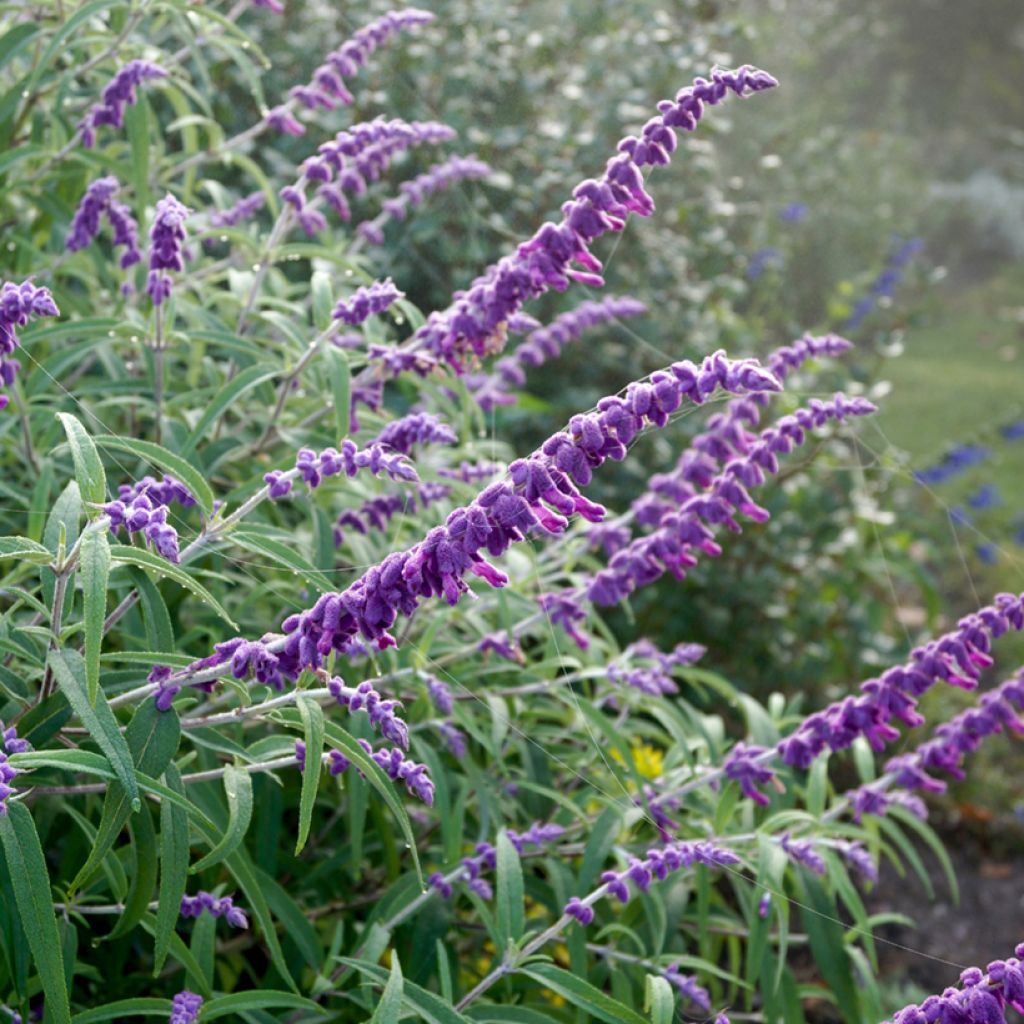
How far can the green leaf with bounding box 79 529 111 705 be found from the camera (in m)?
1.46

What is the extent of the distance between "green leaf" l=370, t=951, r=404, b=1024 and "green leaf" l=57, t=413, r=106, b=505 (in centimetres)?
72

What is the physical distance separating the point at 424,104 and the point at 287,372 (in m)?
3.13

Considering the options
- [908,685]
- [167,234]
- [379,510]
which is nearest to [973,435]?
[908,685]

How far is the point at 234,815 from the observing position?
5.82 ft

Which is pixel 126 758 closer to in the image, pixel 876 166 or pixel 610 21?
pixel 610 21

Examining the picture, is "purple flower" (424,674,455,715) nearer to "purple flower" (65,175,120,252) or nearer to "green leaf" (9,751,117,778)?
"green leaf" (9,751,117,778)

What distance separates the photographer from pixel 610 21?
19.2 feet

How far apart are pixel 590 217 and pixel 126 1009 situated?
53.7 inches

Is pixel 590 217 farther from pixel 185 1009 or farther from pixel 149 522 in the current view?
pixel 185 1009

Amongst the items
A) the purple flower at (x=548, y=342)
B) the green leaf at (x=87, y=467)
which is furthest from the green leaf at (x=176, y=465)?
the purple flower at (x=548, y=342)

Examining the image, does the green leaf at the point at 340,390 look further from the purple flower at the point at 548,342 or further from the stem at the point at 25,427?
the purple flower at the point at 548,342

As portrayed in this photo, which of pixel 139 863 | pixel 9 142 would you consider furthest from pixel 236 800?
pixel 9 142

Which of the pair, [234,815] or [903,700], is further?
[903,700]

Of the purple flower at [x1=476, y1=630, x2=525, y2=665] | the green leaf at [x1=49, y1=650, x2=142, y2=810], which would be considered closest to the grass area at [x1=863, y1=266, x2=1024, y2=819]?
the purple flower at [x1=476, y1=630, x2=525, y2=665]
